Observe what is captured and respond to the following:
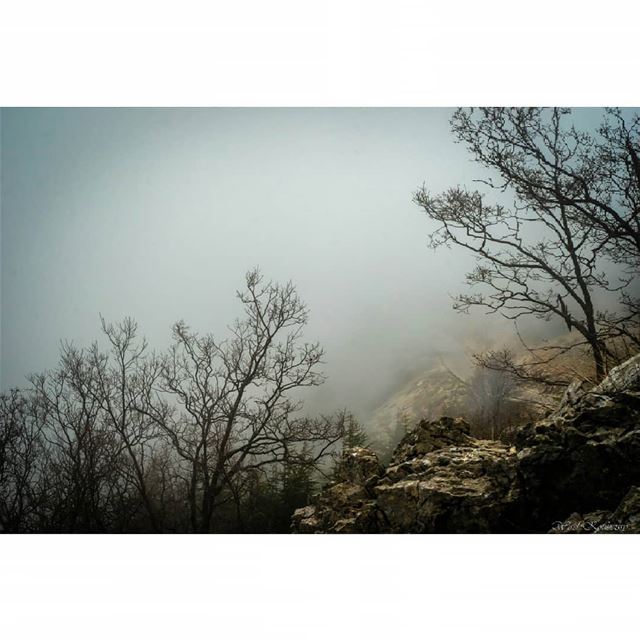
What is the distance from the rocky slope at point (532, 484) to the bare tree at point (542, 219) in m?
0.87

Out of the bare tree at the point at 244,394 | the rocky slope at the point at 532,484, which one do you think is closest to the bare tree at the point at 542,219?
the rocky slope at the point at 532,484

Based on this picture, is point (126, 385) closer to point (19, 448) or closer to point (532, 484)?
point (19, 448)

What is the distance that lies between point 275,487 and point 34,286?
8.53 ft

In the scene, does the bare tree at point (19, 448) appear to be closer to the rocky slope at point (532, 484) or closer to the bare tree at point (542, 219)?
the rocky slope at point (532, 484)

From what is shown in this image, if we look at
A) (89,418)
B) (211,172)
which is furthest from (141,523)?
(211,172)

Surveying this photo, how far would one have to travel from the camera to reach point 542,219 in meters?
5.70

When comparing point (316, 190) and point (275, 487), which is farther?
point (316, 190)

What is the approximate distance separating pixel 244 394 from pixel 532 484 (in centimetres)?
236

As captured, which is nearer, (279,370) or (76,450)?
(76,450)

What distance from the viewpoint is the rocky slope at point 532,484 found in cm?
462

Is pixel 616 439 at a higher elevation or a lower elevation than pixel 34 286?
lower

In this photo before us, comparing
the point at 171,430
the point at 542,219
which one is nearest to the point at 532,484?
the point at 542,219

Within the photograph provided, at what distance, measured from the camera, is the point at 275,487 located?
5.23 meters
